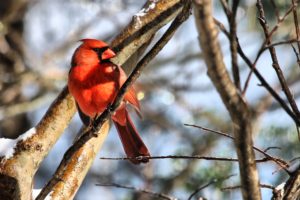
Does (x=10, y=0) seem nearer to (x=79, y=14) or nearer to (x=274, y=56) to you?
(x=79, y=14)

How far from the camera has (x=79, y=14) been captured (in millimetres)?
6770

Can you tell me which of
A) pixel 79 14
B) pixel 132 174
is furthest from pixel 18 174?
pixel 79 14

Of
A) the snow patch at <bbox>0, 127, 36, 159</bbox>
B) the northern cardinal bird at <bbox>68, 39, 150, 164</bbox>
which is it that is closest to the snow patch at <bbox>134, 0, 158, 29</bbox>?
the northern cardinal bird at <bbox>68, 39, 150, 164</bbox>

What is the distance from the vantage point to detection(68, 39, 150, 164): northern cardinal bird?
2.78 meters

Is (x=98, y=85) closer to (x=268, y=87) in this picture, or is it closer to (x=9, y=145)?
(x=9, y=145)

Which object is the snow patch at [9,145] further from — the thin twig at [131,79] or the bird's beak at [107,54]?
the bird's beak at [107,54]

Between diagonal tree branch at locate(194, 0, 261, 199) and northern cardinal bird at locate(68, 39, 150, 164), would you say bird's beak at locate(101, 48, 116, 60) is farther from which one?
diagonal tree branch at locate(194, 0, 261, 199)

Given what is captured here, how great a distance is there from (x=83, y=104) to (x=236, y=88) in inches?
60.9

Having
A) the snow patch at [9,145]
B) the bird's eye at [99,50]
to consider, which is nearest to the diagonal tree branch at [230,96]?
the snow patch at [9,145]

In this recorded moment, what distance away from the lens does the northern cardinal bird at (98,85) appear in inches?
109

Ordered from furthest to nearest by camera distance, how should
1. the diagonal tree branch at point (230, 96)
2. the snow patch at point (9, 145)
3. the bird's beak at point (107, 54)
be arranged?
the bird's beak at point (107, 54) < the snow patch at point (9, 145) < the diagonal tree branch at point (230, 96)

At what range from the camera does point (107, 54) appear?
285cm

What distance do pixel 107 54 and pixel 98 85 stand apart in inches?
6.1

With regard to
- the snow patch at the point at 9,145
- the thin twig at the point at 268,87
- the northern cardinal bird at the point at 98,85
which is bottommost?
the thin twig at the point at 268,87
